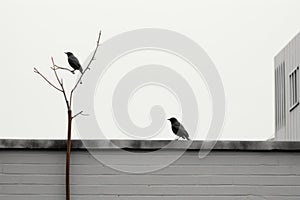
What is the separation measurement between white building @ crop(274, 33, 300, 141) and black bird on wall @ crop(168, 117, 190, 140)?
17.3 meters

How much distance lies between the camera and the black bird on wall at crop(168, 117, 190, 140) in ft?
25.6

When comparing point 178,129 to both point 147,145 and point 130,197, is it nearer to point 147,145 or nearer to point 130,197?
point 147,145

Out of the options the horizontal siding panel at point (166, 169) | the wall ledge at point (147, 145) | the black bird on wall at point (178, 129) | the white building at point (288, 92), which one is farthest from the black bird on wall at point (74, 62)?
the white building at point (288, 92)

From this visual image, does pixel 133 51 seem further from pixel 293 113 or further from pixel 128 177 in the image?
pixel 293 113

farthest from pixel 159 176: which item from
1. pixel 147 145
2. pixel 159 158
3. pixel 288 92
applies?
pixel 288 92

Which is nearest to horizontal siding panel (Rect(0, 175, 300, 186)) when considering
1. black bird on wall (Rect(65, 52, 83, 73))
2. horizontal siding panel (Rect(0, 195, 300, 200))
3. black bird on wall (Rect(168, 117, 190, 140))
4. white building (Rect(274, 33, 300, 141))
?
horizontal siding panel (Rect(0, 195, 300, 200))

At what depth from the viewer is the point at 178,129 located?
805 centimetres

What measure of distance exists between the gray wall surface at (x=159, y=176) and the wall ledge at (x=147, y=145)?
6cm

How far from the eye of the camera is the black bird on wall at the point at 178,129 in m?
7.80

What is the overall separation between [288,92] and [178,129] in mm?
20292

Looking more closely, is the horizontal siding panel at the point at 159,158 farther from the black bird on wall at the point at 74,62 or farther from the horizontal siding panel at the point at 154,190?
the black bird on wall at the point at 74,62

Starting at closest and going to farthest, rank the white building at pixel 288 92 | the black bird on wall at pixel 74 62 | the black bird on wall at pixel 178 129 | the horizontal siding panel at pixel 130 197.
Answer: the horizontal siding panel at pixel 130 197, the black bird on wall at pixel 178 129, the black bird on wall at pixel 74 62, the white building at pixel 288 92

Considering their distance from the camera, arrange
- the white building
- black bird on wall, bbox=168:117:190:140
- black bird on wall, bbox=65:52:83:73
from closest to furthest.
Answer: black bird on wall, bbox=168:117:190:140 < black bird on wall, bbox=65:52:83:73 < the white building

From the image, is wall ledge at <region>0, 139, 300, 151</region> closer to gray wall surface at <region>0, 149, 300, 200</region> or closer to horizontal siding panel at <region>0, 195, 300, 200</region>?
gray wall surface at <region>0, 149, 300, 200</region>
